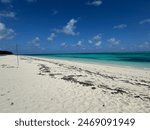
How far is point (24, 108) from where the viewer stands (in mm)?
6164

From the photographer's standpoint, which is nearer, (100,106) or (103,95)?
(100,106)

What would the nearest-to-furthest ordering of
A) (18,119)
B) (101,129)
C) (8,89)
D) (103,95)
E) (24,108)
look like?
1. (101,129)
2. (18,119)
3. (24,108)
4. (103,95)
5. (8,89)

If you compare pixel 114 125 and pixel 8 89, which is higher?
pixel 8 89

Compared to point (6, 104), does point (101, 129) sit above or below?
below

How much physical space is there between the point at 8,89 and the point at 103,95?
5260mm

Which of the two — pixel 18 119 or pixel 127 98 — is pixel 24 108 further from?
pixel 127 98

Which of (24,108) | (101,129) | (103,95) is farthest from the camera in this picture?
(103,95)

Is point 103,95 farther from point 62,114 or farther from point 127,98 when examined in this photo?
point 62,114

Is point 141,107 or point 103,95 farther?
point 103,95

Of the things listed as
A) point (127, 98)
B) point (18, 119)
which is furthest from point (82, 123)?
point (127, 98)

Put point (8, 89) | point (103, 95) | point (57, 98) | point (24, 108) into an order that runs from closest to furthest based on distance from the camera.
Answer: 1. point (24, 108)
2. point (57, 98)
3. point (103, 95)
4. point (8, 89)

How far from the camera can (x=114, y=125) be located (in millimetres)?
5281

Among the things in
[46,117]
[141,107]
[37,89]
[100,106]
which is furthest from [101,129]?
[37,89]

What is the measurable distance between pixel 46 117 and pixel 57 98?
1864 millimetres
